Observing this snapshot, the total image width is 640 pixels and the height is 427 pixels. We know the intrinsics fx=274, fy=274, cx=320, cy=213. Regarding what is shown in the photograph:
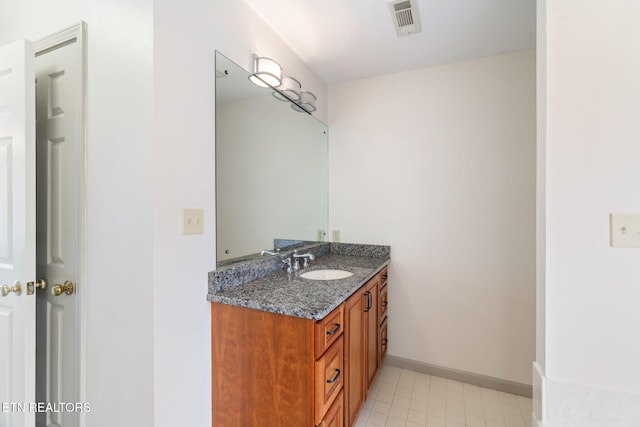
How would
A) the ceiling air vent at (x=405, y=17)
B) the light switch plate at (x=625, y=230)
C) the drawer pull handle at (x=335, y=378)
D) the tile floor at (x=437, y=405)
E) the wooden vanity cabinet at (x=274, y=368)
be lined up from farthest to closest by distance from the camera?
the tile floor at (x=437, y=405) < the ceiling air vent at (x=405, y=17) < the drawer pull handle at (x=335, y=378) < the wooden vanity cabinet at (x=274, y=368) < the light switch plate at (x=625, y=230)

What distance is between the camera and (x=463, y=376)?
6.90ft

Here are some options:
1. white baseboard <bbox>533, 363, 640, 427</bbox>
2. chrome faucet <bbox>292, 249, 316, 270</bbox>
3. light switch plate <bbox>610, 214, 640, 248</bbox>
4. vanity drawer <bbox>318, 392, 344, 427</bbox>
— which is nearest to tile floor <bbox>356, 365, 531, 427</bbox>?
vanity drawer <bbox>318, 392, 344, 427</bbox>

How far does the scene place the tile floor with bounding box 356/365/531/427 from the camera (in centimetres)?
171

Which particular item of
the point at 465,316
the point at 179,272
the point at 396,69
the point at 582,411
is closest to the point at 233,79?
the point at 179,272

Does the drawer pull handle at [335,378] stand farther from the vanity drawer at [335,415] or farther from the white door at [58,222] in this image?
the white door at [58,222]

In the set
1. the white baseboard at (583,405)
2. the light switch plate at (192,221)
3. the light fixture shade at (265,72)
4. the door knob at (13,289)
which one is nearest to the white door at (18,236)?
the door knob at (13,289)

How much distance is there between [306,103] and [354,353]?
177 cm

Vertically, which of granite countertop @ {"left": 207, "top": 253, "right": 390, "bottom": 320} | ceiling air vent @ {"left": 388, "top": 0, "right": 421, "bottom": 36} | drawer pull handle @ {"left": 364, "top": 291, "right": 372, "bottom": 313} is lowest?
drawer pull handle @ {"left": 364, "top": 291, "right": 372, "bottom": 313}

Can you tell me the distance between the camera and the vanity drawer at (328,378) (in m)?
1.12

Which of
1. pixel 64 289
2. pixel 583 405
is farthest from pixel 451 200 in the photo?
pixel 64 289

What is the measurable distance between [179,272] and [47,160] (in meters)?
0.98

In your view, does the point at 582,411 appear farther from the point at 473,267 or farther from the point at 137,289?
the point at 137,289

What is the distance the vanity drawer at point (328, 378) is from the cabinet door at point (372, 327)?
0.45 metres

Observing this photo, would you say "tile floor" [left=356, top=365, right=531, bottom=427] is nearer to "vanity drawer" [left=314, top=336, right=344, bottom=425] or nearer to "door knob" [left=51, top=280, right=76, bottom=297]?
"vanity drawer" [left=314, top=336, right=344, bottom=425]
